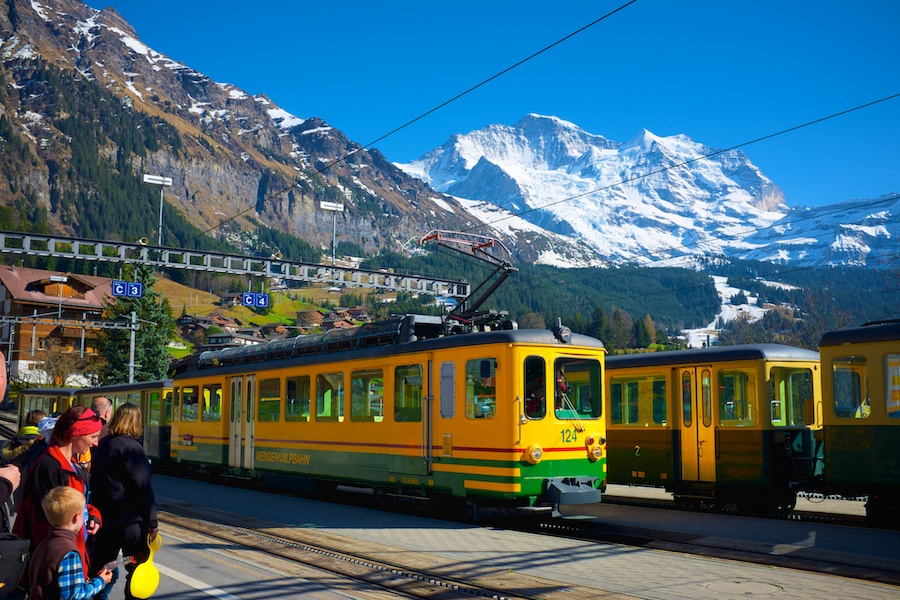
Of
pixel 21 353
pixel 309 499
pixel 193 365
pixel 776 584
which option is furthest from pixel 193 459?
pixel 21 353

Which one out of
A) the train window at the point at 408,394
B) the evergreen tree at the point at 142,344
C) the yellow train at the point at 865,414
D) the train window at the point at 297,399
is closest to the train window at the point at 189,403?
the train window at the point at 297,399

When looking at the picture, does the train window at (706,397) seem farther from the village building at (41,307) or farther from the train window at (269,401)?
the village building at (41,307)

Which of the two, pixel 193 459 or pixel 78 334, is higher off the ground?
pixel 78 334

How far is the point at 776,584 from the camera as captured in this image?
8875 mm

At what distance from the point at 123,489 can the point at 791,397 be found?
1257cm

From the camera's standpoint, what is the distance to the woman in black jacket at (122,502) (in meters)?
6.73

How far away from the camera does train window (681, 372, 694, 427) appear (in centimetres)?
1669

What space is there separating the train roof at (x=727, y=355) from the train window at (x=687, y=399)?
34cm

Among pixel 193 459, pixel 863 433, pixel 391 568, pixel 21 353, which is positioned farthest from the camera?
pixel 21 353

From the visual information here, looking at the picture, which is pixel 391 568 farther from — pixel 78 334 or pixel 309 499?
pixel 78 334

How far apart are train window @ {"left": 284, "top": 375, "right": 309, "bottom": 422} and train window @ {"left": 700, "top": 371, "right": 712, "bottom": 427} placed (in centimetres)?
778

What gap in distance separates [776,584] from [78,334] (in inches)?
3793

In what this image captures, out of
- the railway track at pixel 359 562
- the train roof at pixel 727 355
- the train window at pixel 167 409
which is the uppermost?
the train roof at pixel 727 355

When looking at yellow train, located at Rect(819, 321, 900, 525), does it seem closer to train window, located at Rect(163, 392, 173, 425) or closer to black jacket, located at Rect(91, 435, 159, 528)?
black jacket, located at Rect(91, 435, 159, 528)
